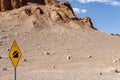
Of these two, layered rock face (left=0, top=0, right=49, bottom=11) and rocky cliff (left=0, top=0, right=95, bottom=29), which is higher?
layered rock face (left=0, top=0, right=49, bottom=11)

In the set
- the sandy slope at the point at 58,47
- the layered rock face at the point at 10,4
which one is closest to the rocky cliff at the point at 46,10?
the layered rock face at the point at 10,4

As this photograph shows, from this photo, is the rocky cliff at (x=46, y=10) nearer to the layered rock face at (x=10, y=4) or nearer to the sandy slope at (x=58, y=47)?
the layered rock face at (x=10, y=4)

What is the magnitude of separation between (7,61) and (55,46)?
980cm

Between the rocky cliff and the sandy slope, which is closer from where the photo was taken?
the sandy slope

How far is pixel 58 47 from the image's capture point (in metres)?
45.0

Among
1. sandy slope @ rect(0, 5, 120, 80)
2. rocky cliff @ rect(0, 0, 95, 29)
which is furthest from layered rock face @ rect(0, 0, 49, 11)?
sandy slope @ rect(0, 5, 120, 80)

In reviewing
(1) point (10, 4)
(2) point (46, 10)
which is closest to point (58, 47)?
(2) point (46, 10)

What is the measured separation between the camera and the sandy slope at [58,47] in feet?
113

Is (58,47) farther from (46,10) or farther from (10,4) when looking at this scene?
(10,4)

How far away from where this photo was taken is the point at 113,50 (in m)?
45.8

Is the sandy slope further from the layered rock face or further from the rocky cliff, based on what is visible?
the layered rock face

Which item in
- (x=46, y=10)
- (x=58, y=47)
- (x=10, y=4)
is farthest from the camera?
(x=46, y=10)

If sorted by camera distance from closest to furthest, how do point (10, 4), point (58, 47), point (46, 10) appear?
1. point (58, 47)
2. point (10, 4)
3. point (46, 10)

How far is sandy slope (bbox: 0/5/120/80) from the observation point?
113 feet
